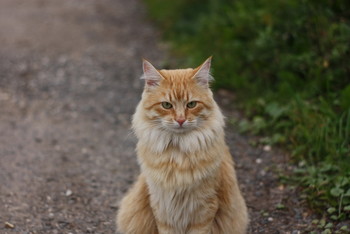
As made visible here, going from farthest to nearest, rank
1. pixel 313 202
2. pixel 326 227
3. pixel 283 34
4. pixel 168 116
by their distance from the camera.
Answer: pixel 283 34 < pixel 313 202 < pixel 326 227 < pixel 168 116

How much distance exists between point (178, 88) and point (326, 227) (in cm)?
164

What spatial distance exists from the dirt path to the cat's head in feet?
4.10

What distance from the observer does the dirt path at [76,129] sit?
15.0 ft

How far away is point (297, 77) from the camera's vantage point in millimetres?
5969

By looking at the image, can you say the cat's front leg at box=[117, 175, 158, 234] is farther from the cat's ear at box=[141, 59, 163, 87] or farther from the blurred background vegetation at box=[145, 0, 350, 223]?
the blurred background vegetation at box=[145, 0, 350, 223]

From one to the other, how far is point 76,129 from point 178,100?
3.09 metres

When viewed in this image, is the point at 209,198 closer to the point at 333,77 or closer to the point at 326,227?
the point at 326,227

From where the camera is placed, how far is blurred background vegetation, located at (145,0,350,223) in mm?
4699

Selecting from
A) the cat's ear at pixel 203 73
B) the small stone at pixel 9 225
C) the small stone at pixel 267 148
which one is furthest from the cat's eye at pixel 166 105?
the small stone at pixel 267 148

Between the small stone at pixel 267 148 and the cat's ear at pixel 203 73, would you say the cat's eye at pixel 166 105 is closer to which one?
the cat's ear at pixel 203 73

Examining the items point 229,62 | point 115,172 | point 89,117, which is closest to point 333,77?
point 229,62

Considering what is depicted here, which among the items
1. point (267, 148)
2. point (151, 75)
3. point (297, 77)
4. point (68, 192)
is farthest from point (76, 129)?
point (151, 75)

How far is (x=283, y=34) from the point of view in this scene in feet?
20.6

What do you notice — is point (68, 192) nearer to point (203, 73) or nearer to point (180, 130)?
point (180, 130)
